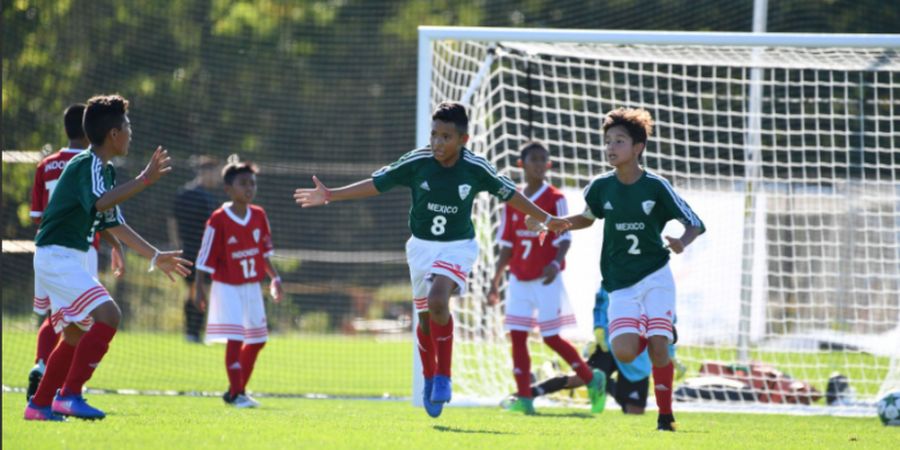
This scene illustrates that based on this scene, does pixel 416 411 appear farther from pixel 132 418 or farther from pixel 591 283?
pixel 591 283

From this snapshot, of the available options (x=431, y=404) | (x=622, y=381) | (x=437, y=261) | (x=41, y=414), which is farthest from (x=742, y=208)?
(x=41, y=414)

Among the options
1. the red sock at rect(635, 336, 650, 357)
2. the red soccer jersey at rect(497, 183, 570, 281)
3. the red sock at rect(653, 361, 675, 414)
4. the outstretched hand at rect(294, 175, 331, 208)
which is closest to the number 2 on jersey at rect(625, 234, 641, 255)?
the red sock at rect(635, 336, 650, 357)

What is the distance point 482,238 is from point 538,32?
293cm

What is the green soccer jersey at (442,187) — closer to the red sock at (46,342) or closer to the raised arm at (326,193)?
the raised arm at (326,193)

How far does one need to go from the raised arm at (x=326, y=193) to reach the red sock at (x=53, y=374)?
158 cm

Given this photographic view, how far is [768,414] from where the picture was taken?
32.2 feet

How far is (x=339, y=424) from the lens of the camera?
7137mm

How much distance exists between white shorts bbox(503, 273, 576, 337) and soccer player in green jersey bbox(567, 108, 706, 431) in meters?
1.90

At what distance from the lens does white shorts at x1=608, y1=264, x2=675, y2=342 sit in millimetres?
7508

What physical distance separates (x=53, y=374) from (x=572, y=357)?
13.8 ft

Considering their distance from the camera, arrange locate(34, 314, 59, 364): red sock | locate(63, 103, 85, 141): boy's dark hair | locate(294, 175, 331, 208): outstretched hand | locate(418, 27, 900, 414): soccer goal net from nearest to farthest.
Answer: locate(294, 175, 331, 208): outstretched hand
locate(34, 314, 59, 364): red sock
locate(63, 103, 85, 141): boy's dark hair
locate(418, 27, 900, 414): soccer goal net

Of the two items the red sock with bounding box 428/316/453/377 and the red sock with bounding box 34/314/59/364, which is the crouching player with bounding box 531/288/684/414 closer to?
the red sock with bounding box 428/316/453/377

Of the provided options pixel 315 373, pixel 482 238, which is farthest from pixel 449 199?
pixel 315 373

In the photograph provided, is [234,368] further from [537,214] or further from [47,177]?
[537,214]
